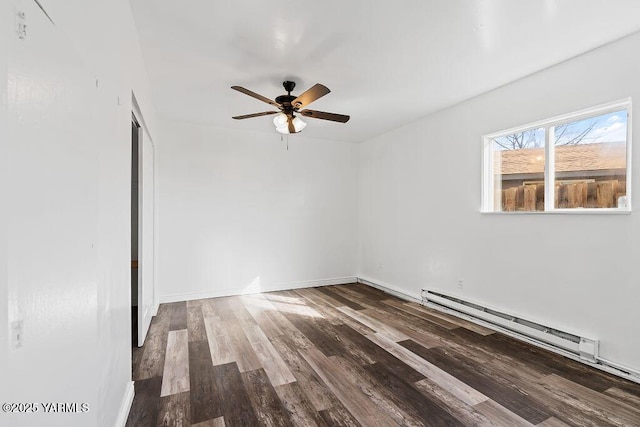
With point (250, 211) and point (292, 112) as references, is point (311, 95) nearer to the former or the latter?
point (292, 112)

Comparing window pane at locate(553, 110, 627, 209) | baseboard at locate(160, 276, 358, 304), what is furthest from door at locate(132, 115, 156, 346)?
window pane at locate(553, 110, 627, 209)

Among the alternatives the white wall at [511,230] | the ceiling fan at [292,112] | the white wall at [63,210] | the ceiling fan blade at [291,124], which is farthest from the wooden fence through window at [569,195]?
the white wall at [63,210]

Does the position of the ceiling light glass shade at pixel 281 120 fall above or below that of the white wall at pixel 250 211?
above

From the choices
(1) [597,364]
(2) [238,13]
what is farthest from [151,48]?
(1) [597,364]

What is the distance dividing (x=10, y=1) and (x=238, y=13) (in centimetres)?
166

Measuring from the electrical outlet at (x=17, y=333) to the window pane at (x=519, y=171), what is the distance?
12.2 ft

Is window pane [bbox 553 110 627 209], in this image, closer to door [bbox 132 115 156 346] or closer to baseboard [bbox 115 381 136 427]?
baseboard [bbox 115 381 136 427]

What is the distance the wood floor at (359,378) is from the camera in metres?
1.92

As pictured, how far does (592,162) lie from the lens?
266 centimetres

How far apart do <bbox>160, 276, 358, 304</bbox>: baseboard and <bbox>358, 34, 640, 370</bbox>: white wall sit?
76 cm

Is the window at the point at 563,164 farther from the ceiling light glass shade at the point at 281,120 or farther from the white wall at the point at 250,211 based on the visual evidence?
the white wall at the point at 250,211

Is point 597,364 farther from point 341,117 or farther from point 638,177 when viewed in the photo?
point 341,117

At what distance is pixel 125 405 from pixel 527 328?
347cm

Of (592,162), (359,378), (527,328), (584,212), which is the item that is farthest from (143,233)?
(592,162)
